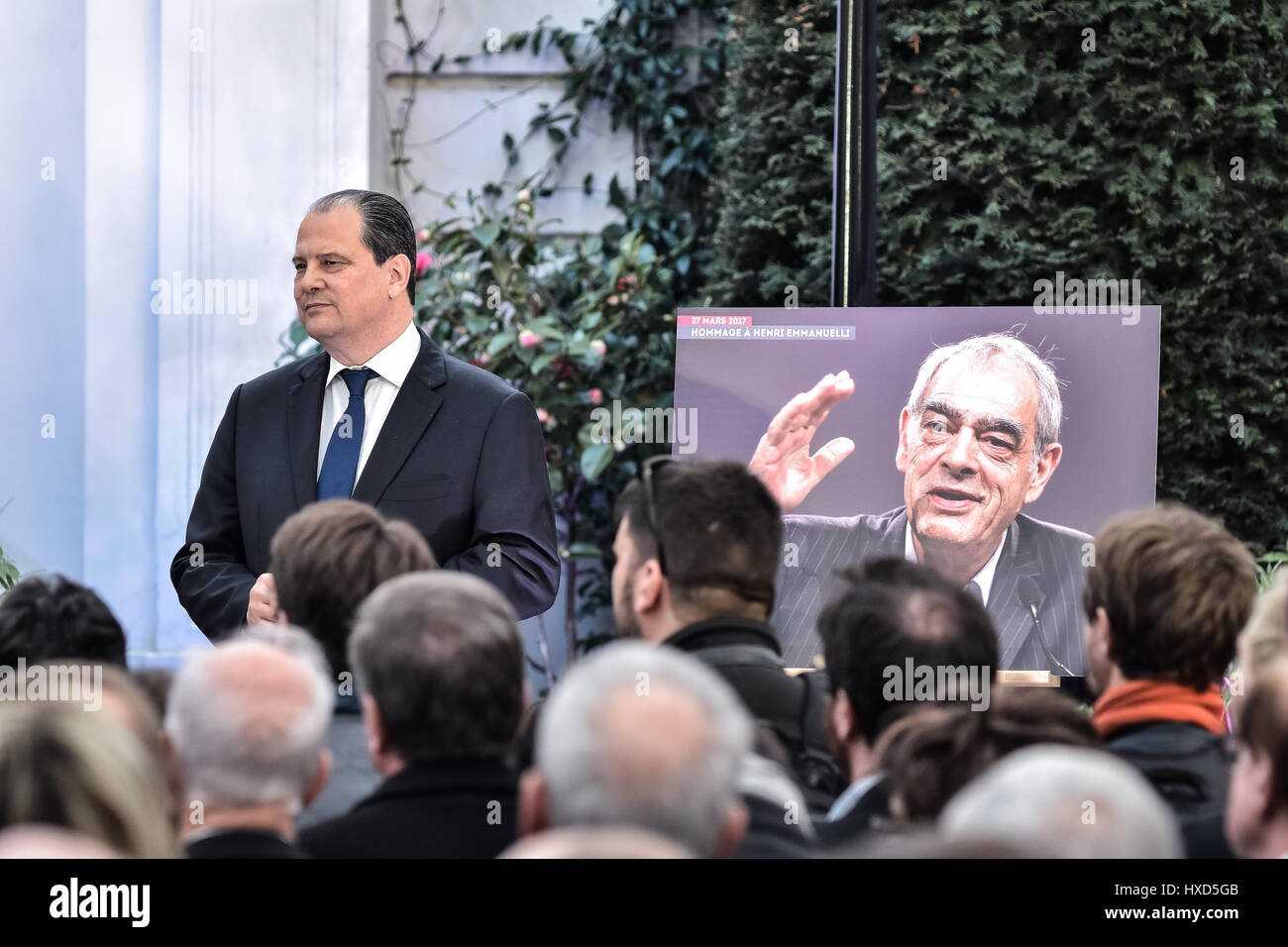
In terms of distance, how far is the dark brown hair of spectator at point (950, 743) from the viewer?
168cm

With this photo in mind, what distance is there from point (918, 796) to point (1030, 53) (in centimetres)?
355

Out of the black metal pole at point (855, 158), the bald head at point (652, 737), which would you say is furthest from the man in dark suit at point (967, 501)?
the bald head at point (652, 737)

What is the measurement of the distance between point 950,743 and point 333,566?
100 cm

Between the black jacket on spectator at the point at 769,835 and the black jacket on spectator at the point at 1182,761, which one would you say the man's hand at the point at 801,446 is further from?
the black jacket on spectator at the point at 769,835

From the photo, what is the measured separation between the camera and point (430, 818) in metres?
1.70

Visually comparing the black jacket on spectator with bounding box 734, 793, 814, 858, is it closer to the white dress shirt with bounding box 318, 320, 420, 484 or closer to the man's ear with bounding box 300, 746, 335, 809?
the man's ear with bounding box 300, 746, 335, 809

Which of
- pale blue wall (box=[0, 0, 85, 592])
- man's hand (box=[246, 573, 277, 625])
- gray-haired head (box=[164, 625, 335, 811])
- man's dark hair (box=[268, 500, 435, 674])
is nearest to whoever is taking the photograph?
gray-haired head (box=[164, 625, 335, 811])

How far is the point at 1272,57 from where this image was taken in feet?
14.6

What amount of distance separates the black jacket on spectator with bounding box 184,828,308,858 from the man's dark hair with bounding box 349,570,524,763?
0.74 ft

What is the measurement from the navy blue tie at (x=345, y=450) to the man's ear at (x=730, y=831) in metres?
1.75

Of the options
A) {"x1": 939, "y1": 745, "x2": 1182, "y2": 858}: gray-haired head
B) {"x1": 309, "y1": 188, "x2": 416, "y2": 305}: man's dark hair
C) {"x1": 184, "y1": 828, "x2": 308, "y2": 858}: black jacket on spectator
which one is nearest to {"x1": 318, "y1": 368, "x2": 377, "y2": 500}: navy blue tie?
{"x1": 309, "y1": 188, "x2": 416, "y2": 305}: man's dark hair

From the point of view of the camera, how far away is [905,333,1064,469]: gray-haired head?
3.47m

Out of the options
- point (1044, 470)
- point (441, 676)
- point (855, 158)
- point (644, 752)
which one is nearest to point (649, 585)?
point (441, 676)
